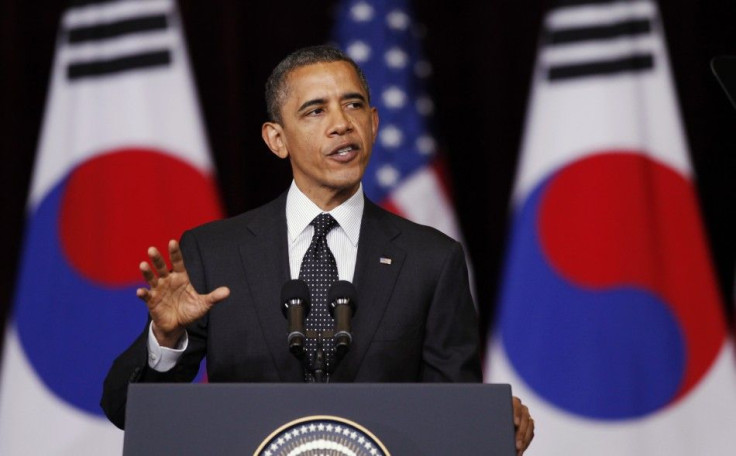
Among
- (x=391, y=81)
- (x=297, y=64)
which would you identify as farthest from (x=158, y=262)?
(x=391, y=81)

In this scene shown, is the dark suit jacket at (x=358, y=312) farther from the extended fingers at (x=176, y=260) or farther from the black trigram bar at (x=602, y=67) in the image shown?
the black trigram bar at (x=602, y=67)

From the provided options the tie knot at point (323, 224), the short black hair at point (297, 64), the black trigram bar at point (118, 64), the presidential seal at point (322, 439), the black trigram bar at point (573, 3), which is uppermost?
the black trigram bar at point (573, 3)

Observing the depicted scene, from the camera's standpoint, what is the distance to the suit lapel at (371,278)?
2.03 metres

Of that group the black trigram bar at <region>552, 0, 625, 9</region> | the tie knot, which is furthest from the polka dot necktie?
the black trigram bar at <region>552, 0, 625, 9</region>

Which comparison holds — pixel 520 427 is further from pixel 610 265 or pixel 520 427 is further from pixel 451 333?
pixel 610 265

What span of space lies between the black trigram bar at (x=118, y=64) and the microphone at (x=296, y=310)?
2.34 metres

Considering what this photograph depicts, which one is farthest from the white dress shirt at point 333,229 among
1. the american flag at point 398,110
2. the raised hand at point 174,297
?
the american flag at point 398,110

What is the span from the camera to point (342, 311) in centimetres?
166

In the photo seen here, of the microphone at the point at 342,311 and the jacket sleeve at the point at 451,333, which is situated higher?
the microphone at the point at 342,311

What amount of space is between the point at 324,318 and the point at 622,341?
1833 mm

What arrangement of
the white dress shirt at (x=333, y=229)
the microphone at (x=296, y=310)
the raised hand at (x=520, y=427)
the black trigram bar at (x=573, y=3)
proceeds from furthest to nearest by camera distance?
the black trigram bar at (x=573, y=3)
the white dress shirt at (x=333, y=229)
the raised hand at (x=520, y=427)
the microphone at (x=296, y=310)

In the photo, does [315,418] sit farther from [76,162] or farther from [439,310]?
[76,162]

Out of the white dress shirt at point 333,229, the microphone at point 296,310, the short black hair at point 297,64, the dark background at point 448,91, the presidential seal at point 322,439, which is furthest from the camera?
the dark background at point 448,91

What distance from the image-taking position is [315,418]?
56.2 inches
